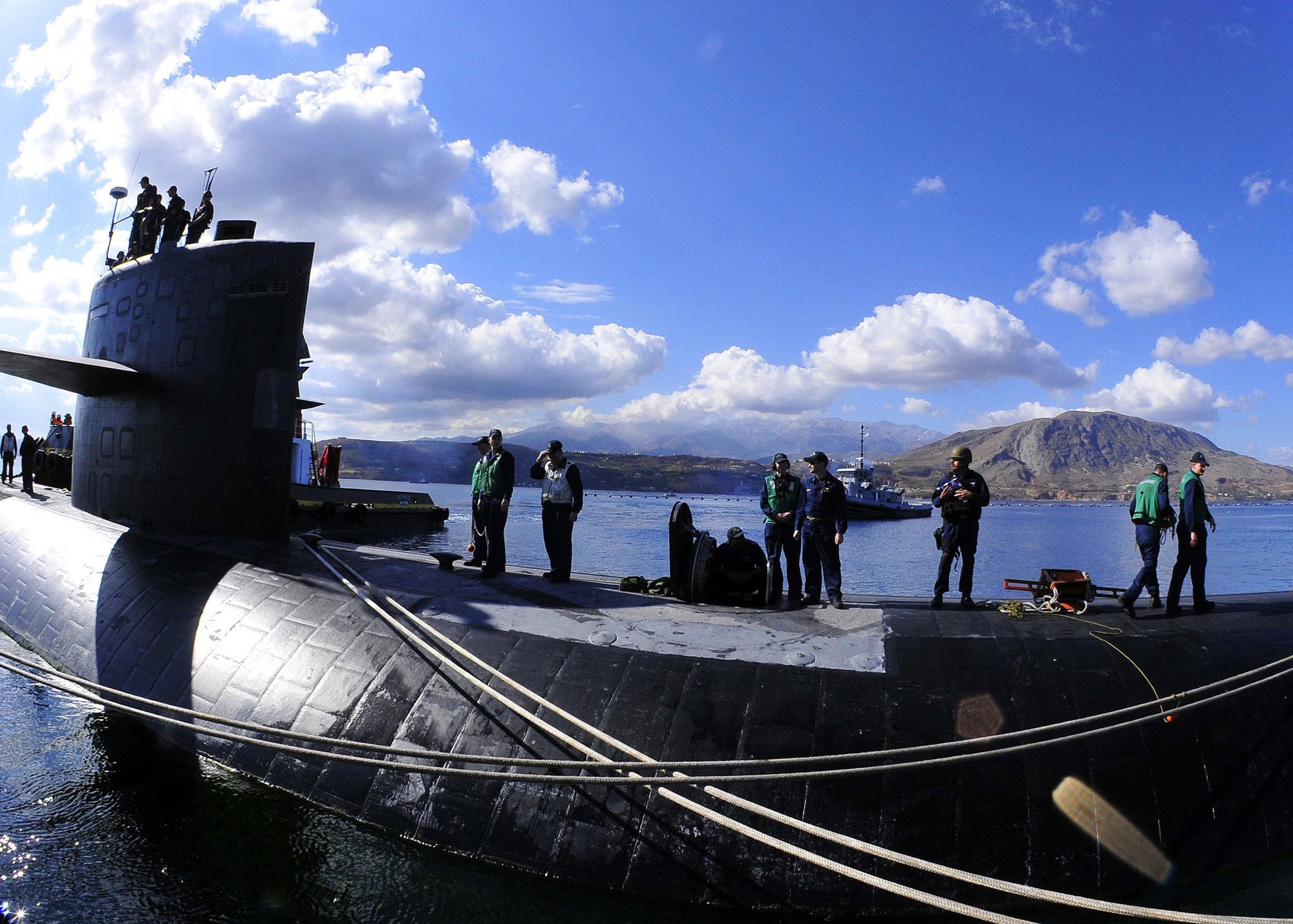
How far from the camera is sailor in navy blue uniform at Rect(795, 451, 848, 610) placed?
802 centimetres

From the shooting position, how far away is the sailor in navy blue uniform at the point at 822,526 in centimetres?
802

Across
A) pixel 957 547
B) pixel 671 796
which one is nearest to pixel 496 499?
pixel 957 547

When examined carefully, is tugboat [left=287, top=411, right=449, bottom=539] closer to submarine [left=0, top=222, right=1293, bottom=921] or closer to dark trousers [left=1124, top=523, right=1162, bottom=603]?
submarine [left=0, top=222, right=1293, bottom=921]

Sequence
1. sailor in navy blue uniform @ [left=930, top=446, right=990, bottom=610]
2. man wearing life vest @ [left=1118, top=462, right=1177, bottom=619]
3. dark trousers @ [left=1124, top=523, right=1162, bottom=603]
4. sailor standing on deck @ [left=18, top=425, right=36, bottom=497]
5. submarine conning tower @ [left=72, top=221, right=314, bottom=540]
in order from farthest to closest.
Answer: sailor standing on deck @ [left=18, top=425, right=36, bottom=497] < submarine conning tower @ [left=72, top=221, right=314, bottom=540] < sailor in navy blue uniform @ [left=930, top=446, right=990, bottom=610] < man wearing life vest @ [left=1118, top=462, right=1177, bottom=619] < dark trousers @ [left=1124, top=523, right=1162, bottom=603]

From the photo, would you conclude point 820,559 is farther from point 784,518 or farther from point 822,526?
point 784,518

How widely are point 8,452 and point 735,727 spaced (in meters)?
22.6

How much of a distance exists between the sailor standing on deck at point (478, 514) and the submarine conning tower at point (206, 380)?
2257mm

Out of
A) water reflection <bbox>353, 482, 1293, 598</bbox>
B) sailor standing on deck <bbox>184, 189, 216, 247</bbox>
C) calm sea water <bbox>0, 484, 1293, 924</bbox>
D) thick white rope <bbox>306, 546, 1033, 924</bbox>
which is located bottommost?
water reflection <bbox>353, 482, 1293, 598</bbox>

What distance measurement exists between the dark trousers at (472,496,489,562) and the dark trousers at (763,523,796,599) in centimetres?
324

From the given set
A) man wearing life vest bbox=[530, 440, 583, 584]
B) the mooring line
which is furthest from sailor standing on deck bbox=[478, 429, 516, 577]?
the mooring line

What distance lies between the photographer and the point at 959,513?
7.57 metres

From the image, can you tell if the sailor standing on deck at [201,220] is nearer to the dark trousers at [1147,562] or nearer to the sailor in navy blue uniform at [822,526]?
the sailor in navy blue uniform at [822,526]

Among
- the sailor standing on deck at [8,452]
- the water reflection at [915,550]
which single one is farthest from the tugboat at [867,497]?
the sailor standing on deck at [8,452]

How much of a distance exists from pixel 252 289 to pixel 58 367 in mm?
2788
